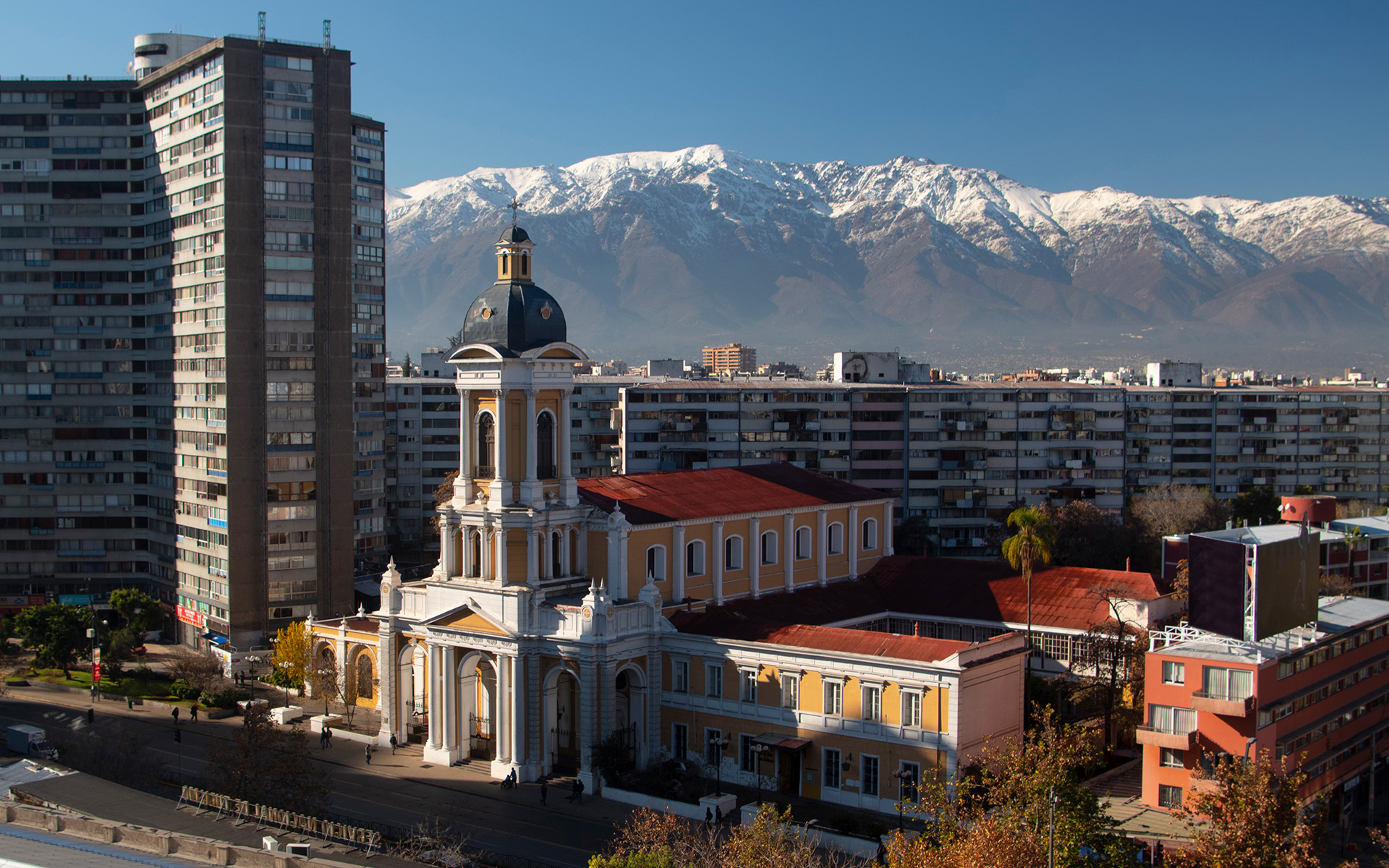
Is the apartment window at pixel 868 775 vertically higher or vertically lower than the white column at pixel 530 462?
lower

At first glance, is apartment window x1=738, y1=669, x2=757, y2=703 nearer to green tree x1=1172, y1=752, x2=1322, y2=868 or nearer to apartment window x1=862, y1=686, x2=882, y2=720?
apartment window x1=862, y1=686, x2=882, y2=720

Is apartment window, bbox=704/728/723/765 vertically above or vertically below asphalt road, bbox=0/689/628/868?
above

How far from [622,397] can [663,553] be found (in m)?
50.9

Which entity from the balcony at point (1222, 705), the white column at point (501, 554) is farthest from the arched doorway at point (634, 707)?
the balcony at point (1222, 705)

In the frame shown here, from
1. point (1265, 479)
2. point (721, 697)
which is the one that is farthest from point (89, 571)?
point (1265, 479)

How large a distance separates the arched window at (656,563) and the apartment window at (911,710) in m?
16.0

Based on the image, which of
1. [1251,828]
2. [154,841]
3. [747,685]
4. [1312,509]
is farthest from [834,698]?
[1312,509]

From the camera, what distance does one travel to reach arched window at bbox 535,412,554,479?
63594mm

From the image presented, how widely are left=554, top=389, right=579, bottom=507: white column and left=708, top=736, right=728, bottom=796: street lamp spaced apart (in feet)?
43.9

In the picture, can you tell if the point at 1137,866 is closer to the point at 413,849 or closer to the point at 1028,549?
the point at 413,849

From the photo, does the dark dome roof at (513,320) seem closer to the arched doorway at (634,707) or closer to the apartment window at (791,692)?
the arched doorway at (634,707)

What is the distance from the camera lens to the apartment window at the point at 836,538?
77250mm

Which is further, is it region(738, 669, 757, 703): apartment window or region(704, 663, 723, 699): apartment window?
region(704, 663, 723, 699): apartment window

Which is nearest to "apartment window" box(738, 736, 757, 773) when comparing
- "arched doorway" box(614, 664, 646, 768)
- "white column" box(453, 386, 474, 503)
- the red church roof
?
"arched doorway" box(614, 664, 646, 768)
